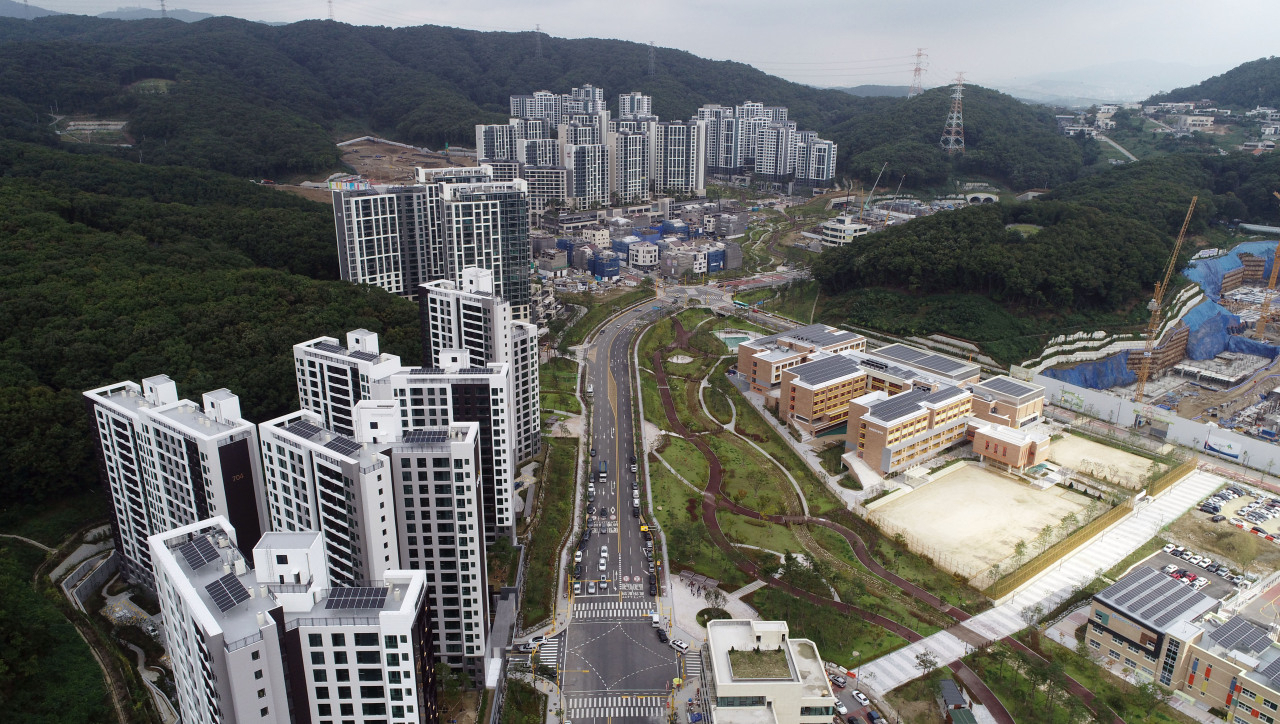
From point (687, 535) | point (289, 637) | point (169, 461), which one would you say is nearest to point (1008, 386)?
point (687, 535)

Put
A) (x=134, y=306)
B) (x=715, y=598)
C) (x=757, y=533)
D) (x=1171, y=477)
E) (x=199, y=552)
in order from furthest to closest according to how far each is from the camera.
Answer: (x=1171, y=477) → (x=134, y=306) → (x=757, y=533) → (x=715, y=598) → (x=199, y=552)

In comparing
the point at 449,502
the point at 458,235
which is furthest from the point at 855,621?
the point at 458,235

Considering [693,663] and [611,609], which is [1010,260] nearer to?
[611,609]

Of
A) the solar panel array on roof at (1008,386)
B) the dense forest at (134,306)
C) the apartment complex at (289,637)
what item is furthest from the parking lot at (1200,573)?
the dense forest at (134,306)

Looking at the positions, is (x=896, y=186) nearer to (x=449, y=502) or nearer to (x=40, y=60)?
(x=449, y=502)

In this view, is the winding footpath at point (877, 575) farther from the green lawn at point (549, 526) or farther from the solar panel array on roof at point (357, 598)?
the solar panel array on roof at point (357, 598)
